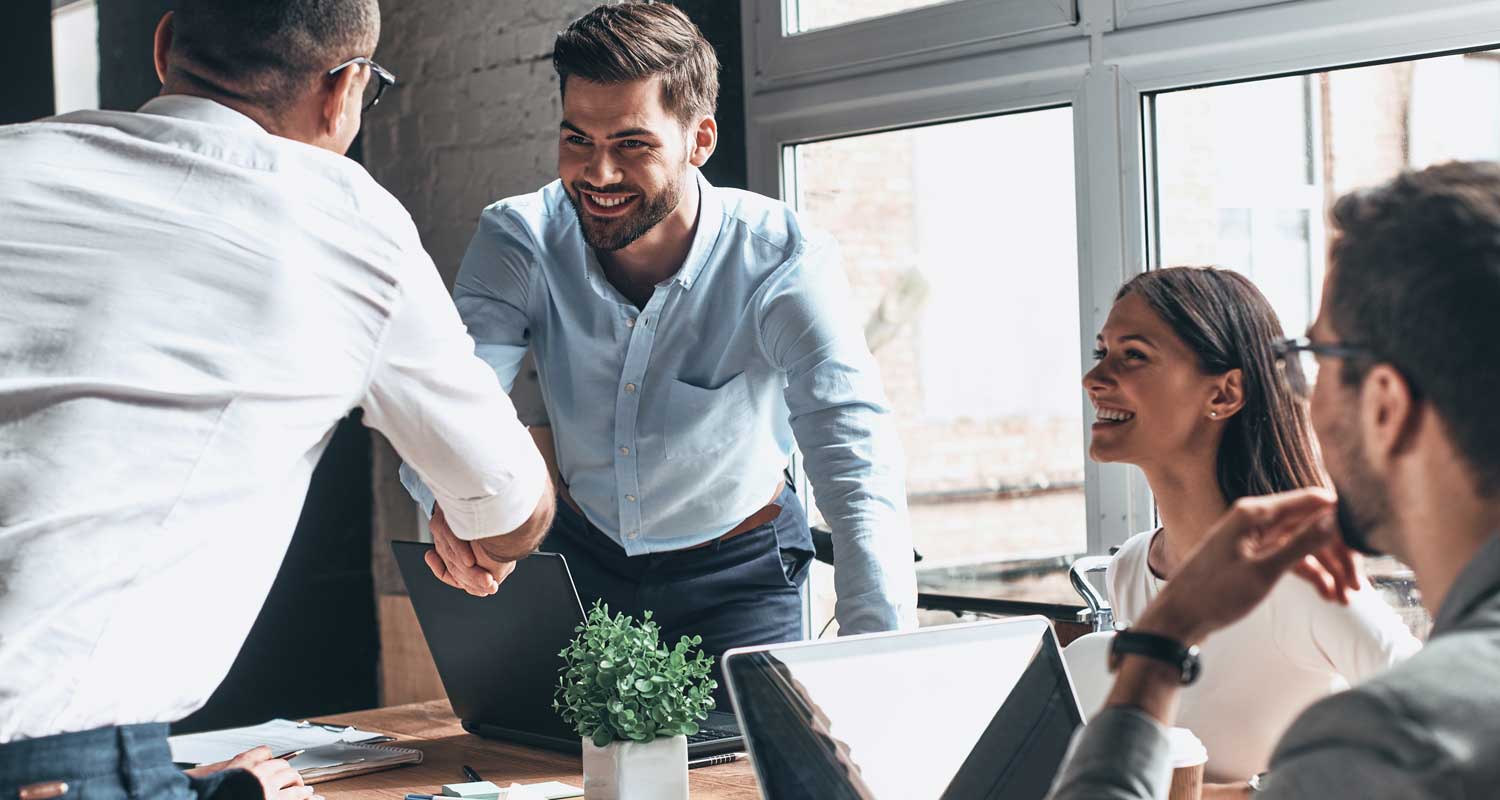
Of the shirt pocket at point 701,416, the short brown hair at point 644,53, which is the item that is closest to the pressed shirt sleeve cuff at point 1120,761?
the shirt pocket at point 701,416

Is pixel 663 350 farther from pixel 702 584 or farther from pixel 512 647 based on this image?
pixel 512 647

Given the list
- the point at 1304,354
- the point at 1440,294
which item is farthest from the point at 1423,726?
the point at 1304,354

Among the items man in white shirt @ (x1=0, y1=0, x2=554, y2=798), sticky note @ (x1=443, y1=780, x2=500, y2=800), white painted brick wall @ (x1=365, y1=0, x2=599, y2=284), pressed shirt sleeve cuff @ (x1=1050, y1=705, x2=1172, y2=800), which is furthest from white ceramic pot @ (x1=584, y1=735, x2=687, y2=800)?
white painted brick wall @ (x1=365, y1=0, x2=599, y2=284)

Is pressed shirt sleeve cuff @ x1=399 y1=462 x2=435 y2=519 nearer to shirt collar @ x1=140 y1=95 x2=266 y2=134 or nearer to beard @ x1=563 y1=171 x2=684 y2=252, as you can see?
beard @ x1=563 y1=171 x2=684 y2=252

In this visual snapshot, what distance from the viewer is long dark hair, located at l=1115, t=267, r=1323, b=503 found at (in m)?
2.03

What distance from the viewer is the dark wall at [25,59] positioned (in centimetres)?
360

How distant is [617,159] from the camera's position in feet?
7.98

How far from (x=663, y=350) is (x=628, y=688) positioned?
36.0 inches

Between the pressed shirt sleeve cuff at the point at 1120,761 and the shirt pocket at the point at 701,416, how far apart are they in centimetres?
150

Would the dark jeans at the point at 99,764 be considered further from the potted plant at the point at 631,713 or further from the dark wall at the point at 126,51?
the dark wall at the point at 126,51

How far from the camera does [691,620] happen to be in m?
2.45

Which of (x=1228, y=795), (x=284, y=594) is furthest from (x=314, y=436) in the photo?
(x=284, y=594)

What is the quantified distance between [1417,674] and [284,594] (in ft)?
11.4

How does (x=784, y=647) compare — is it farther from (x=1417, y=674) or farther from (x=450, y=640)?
(x=450, y=640)
